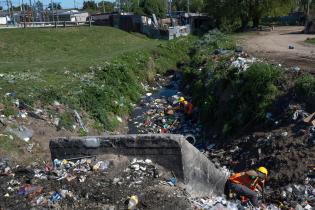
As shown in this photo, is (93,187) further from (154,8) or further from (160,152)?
(154,8)

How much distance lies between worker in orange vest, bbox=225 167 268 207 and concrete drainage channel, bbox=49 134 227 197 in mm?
254

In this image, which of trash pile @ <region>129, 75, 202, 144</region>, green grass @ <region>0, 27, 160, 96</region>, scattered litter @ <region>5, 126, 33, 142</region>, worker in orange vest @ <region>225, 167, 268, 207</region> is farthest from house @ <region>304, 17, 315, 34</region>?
worker in orange vest @ <region>225, 167, 268, 207</region>

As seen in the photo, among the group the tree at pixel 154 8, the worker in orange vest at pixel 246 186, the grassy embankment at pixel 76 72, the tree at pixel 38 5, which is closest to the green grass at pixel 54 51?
the grassy embankment at pixel 76 72

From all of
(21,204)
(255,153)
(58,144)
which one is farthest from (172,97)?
(21,204)

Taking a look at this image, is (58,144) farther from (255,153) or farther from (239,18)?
(239,18)

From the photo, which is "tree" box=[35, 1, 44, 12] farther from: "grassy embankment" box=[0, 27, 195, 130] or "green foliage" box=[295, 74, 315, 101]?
"green foliage" box=[295, 74, 315, 101]

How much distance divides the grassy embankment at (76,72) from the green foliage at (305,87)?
18.7 feet

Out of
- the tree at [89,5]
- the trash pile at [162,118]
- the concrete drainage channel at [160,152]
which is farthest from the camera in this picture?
the tree at [89,5]

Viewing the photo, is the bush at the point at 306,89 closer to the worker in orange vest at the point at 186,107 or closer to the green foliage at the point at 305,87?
the green foliage at the point at 305,87

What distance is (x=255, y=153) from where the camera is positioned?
9.73 metres

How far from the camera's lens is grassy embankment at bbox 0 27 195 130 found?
1298cm

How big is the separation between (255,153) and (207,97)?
16.8ft

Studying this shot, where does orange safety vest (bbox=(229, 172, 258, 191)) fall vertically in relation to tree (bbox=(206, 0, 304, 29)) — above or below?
below

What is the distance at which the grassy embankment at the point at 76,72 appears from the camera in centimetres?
1298
